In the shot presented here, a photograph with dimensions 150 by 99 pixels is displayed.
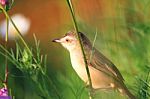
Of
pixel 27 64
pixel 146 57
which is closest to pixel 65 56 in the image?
pixel 146 57

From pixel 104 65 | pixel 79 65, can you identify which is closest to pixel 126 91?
pixel 104 65

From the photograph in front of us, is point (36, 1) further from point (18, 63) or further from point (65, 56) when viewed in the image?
point (18, 63)

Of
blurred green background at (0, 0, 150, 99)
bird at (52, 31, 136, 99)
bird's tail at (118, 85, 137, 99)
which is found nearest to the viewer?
bird's tail at (118, 85, 137, 99)

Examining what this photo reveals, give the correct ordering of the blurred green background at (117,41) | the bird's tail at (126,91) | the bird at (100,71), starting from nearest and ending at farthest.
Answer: the bird's tail at (126,91), the bird at (100,71), the blurred green background at (117,41)

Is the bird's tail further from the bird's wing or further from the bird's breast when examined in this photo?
the bird's breast

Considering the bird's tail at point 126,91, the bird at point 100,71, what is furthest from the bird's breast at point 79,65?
the bird's tail at point 126,91

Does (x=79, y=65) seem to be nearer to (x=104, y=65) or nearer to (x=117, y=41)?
(x=104, y=65)

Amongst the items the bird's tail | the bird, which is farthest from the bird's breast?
the bird's tail

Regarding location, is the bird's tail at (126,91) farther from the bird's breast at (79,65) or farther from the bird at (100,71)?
the bird's breast at (79,65)

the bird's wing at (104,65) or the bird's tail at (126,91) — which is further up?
the bird's wing at (104,65)
